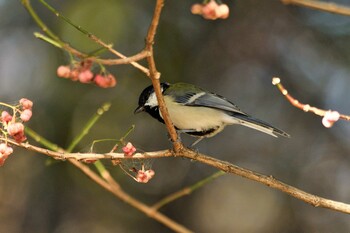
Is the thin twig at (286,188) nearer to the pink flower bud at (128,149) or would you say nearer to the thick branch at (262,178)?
the thick branch at (262,178)

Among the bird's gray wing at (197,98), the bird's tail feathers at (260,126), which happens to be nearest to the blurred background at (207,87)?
the bird's gray wing at (197,98)

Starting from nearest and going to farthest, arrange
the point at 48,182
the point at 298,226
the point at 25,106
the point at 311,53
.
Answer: the point at 25,106 → the point at 48,182 → the point at 298,226 → the point at 311,53

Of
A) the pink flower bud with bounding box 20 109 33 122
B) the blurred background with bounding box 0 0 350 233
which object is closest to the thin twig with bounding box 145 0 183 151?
the pink flower bud with bounding box 20 109 33 122

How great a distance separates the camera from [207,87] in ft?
16.6

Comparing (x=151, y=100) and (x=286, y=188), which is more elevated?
(x=151, y=100)

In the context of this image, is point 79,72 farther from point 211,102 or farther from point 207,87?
point 207,87

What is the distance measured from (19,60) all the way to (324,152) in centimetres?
317

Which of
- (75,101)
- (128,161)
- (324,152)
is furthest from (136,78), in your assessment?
(128,161)

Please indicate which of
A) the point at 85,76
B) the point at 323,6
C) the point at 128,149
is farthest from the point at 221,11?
the point at 128,149

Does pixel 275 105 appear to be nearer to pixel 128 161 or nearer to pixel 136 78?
pixel 136 78

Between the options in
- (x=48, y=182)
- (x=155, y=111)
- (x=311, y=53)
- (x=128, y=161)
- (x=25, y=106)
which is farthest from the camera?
(x=311, y=53)

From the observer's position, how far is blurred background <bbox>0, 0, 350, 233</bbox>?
4488 millimetres

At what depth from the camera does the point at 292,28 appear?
198 inches

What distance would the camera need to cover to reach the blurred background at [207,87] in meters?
4.49
